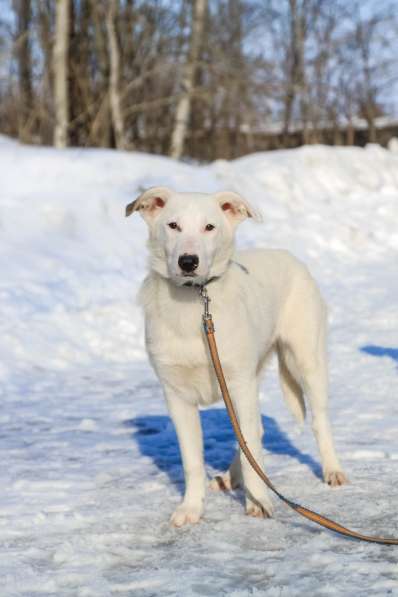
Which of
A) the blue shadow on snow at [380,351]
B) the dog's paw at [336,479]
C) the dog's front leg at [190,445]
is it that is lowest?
the blue shadow on snow at [380,351]

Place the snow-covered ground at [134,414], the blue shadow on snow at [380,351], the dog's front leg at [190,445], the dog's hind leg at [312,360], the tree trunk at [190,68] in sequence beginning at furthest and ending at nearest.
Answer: the tree trunk at [190,68] < the blue shadow on snow at [380,351] < the dog's hind leg at [312,360] < the dog's front leg at [190,445] < the snow-covered ground at [134,414]

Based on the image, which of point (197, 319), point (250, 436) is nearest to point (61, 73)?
point (197, 319)

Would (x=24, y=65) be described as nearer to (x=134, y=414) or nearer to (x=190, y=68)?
(x=190, y=68)

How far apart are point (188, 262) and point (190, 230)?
8.5 inches

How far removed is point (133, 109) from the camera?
17875mm

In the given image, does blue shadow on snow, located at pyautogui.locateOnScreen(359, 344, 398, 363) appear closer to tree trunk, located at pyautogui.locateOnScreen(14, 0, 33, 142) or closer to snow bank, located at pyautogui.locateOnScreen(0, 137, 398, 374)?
snow bank, located at pyautogui.locateOnScreen(0, 137, 398, 374)

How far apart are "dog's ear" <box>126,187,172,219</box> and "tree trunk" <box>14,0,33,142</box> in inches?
518

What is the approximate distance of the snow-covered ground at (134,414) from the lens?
135 inches

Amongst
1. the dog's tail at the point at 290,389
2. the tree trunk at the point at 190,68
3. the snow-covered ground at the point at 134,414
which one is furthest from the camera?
the tree trunk at the point at 190,68

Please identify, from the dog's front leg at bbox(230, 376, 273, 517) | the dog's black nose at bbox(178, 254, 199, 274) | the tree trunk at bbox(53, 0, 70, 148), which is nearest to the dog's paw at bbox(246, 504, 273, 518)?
the dog's front leg at bbox(230, 376, 273, 517)

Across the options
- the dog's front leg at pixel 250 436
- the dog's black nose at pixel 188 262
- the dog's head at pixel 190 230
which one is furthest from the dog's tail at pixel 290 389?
the dog's black nose at pixel 188 262

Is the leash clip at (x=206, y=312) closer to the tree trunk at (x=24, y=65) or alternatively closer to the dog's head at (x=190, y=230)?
the dog's head at (x=190, y=230)

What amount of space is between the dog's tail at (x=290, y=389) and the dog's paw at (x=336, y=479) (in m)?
0.59

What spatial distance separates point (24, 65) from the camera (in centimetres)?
1866
